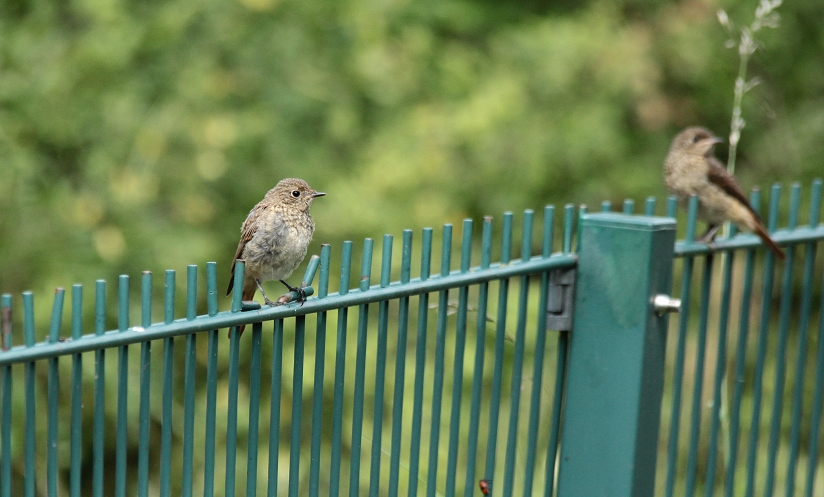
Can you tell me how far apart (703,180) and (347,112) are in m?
3.15

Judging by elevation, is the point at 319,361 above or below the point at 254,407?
above

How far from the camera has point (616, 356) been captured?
3580 mm

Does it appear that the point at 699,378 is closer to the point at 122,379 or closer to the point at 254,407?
the point at 254,407

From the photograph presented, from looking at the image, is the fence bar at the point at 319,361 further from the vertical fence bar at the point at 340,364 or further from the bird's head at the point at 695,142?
the bird's head at the point at 695,142

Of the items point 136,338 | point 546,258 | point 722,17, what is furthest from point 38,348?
point 722,17

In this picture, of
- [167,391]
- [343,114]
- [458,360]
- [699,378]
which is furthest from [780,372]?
[343,114]

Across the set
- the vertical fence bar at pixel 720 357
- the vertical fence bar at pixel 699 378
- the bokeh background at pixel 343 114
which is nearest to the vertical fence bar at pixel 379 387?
the vertical fence bar at pixel 699 378

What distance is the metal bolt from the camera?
140 inches

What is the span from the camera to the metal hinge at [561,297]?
143 inches

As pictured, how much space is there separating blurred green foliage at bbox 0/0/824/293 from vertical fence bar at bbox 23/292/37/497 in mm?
4031

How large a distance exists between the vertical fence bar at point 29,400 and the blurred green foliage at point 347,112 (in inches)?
159

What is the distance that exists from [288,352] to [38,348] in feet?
15.6

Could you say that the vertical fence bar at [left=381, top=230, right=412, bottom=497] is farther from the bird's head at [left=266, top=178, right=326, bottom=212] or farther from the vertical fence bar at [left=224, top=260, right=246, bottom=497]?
the bird's head at [left=266, top=178, right=326, bottom=212]

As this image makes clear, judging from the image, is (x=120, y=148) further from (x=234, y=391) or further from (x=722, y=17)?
(x=234, y=391)
